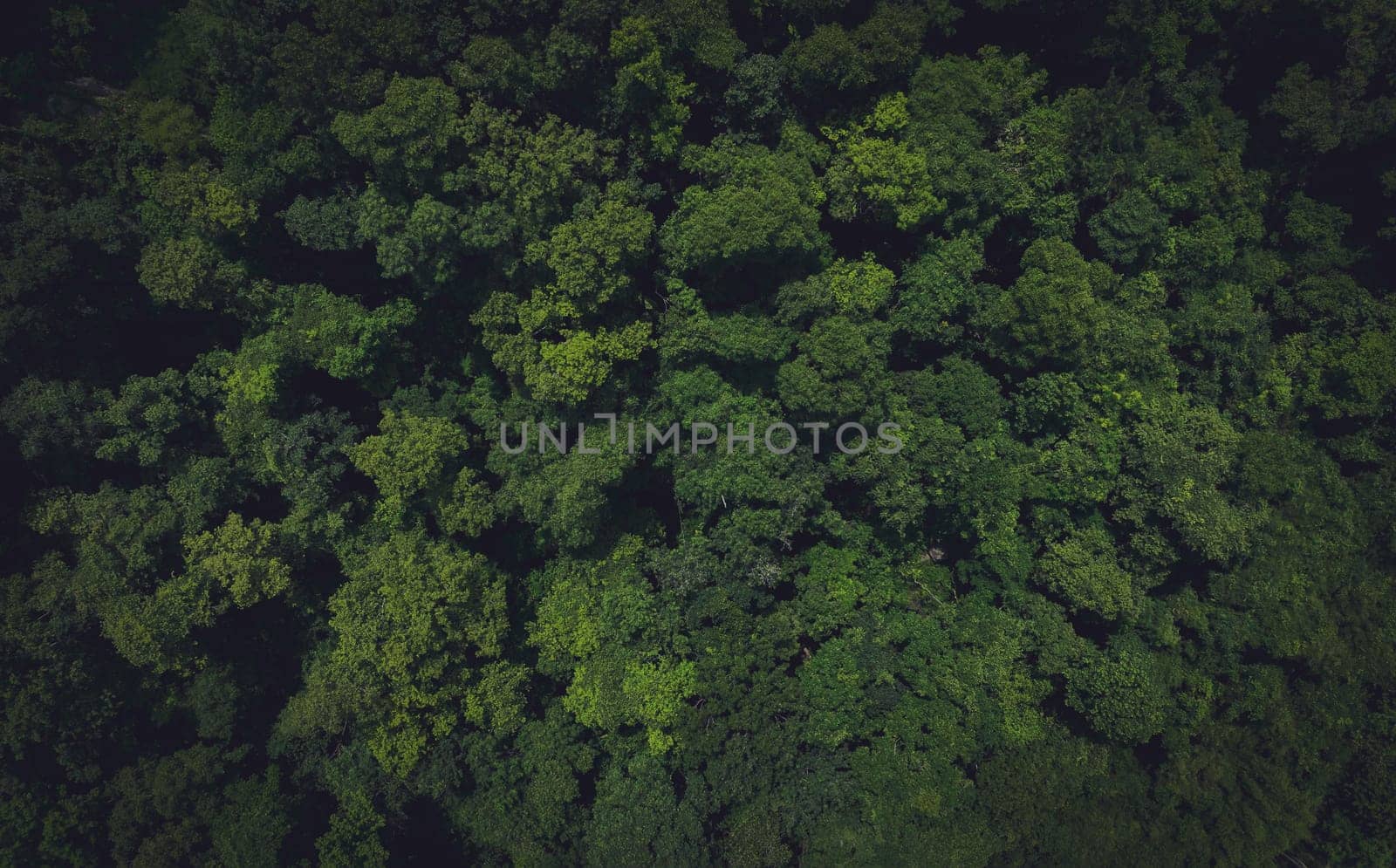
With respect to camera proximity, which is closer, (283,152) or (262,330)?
(283,152)

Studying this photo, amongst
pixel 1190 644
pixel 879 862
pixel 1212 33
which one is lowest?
pixel 879 862

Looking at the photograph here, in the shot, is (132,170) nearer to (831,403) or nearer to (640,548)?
(640,548)

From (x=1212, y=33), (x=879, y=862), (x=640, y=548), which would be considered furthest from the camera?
(x=640, y=548)

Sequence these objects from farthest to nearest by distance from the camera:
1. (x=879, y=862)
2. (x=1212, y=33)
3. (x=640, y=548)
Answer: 1. (x=640, y=548)
2. (x=1212, y=33)
3. (x=879, y=862)

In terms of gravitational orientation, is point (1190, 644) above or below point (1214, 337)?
below

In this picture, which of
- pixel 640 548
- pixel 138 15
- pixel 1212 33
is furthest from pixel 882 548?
pixel 138 15

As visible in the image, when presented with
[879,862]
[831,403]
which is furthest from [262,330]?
[879,862]
